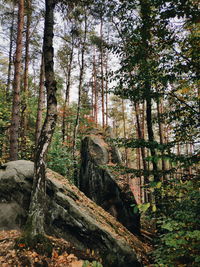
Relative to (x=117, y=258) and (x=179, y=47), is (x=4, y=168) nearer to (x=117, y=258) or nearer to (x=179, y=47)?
(x=117, y=258)

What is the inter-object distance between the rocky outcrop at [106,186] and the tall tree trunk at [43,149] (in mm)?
4334

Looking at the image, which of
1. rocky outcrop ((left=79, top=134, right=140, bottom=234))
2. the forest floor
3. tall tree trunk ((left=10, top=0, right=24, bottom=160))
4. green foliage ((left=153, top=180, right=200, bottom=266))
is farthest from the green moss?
tall tree trunk ((left=10, top=0, right=24, bottom=160))

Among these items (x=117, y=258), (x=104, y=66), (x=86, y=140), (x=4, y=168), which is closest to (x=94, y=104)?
(x=104, y=66)

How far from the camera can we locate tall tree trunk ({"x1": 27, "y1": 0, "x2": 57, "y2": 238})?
4.32 m

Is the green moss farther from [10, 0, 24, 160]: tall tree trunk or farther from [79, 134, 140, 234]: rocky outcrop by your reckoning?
[10, 0, 24, 160]: tall tree trunk

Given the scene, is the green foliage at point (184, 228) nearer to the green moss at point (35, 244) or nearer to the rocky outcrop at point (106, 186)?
the green moss at point (35, 244)

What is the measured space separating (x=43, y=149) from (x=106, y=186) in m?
5.73

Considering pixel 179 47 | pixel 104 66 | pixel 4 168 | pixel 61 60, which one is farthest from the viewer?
pixel 104 66

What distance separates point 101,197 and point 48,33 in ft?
25.6

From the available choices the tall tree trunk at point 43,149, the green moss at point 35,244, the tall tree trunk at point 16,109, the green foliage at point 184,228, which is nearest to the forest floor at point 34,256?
the green moss at point 35,244

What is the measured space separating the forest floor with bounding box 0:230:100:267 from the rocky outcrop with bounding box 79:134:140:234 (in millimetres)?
4301

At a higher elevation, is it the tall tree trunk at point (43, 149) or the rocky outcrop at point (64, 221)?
the tall tree trunk at point (43, 149)

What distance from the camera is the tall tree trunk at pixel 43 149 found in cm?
432

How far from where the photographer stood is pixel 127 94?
17.7ft
